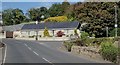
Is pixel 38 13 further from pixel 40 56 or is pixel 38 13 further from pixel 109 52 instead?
pixel 109 52

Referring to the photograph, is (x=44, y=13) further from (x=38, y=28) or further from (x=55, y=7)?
(x=38, y=28)

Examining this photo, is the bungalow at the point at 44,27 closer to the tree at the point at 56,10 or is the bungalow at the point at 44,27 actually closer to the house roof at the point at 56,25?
the house roof at the point at 56,25

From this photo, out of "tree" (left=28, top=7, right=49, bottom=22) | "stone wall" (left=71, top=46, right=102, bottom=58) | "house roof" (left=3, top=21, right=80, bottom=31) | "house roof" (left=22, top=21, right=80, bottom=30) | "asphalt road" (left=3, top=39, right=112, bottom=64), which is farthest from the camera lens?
"tree" (left=28, top=7, right=49, bottom=22)

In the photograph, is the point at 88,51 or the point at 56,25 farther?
the point at 56,25

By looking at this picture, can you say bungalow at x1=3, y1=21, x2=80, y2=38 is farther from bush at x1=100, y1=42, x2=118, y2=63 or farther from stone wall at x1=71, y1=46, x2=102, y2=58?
bush at x1=100, y1=42, x2=118, y2=63

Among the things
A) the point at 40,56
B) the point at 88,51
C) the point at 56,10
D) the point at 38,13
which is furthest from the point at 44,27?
the point at 88,51

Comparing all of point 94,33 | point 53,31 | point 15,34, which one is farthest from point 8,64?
point 15,34

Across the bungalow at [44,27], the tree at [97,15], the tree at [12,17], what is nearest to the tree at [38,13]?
the tree at [12,17]

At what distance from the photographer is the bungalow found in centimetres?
9687

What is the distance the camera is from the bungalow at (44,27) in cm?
9687

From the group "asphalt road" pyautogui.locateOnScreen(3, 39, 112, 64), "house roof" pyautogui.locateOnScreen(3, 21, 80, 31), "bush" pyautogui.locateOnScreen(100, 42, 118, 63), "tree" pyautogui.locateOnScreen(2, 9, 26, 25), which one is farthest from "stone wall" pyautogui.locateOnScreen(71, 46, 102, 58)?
"tree" pyautogui.locateOnScreen(2, 9, 26, 25)

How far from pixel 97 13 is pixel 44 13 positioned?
81.6 meters

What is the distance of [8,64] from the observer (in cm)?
2636

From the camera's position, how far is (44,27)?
106m
